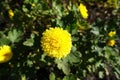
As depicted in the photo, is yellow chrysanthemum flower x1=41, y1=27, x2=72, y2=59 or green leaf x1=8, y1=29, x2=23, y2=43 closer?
yellow chrysanthemum flower x1=41, y1=27, x2=72, y2=59

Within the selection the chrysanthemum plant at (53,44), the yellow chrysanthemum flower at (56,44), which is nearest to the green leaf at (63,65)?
the chrysanthemum plant at (53,44)

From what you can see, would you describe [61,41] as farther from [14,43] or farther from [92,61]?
[92,61]

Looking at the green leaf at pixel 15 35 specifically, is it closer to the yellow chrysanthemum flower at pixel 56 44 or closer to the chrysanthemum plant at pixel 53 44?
the chrysanthemum plant at pixel 53 44

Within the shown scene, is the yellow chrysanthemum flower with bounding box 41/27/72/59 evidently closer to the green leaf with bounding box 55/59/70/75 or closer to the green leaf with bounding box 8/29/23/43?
the green leaf with bounding box 55/59/70/75

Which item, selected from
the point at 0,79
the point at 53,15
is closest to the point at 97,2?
the point at 53,15

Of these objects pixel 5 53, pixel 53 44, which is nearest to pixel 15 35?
pixel 5 53

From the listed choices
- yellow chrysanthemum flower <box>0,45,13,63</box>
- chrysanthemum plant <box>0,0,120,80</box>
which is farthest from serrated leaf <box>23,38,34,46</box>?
yellow chrysanthemum flower <box>0,45,13,63</box>

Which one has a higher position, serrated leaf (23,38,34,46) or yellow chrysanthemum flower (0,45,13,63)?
serrated leaf (23,38,34,46)

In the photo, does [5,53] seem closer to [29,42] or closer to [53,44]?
[29,42]
